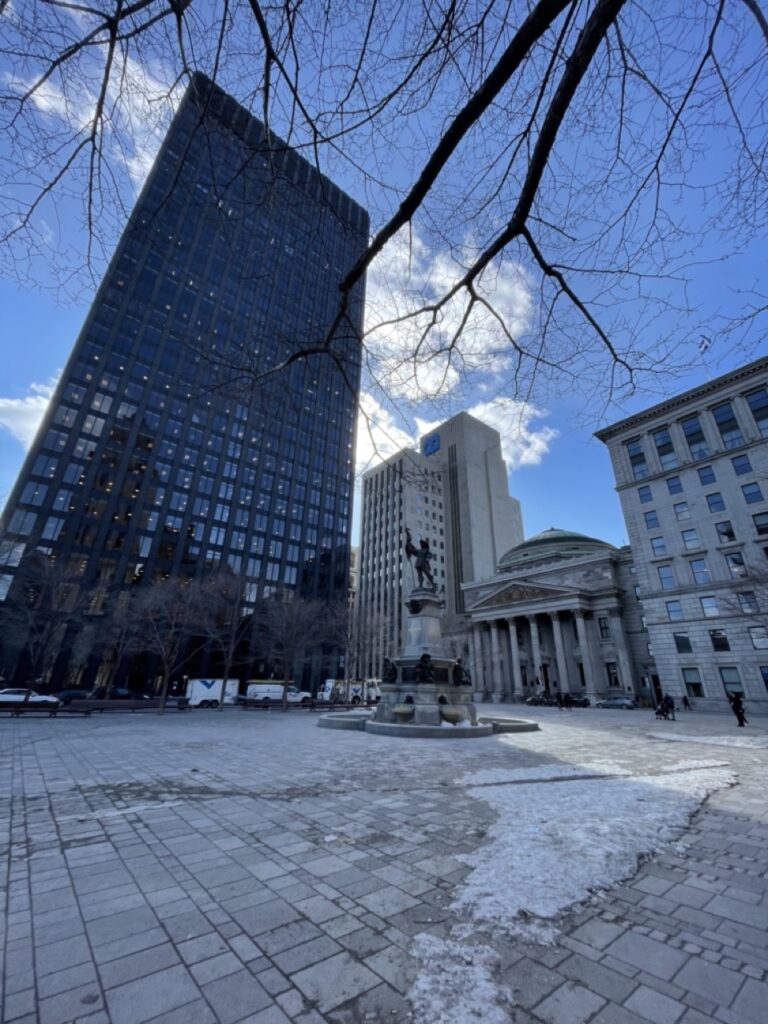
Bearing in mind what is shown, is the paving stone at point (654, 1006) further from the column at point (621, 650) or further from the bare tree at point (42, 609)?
the column at point (621, 650)

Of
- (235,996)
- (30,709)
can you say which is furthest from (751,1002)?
(30,709)

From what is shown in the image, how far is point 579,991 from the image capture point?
2.39m

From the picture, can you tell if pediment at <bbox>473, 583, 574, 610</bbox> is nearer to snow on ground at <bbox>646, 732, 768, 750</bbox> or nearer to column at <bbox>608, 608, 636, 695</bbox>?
column at <bbox>608, 608, 636, 695</bbox>

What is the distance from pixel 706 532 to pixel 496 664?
104 feet

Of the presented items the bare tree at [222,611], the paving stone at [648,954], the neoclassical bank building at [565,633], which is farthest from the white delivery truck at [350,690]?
the paving stone at [648,954]

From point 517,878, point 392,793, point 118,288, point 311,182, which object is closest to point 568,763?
point 392,793

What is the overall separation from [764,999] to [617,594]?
5895cm

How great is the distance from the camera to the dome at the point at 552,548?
231 feet

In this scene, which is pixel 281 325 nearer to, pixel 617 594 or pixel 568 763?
pixel 568 763

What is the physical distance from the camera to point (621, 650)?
50.5 metres

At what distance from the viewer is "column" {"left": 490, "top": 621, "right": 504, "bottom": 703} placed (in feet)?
193

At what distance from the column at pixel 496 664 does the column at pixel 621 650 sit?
49.9ft

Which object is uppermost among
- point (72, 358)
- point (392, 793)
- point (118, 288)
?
point (118, 288)

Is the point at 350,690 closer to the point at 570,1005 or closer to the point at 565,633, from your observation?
the point at 565,633
